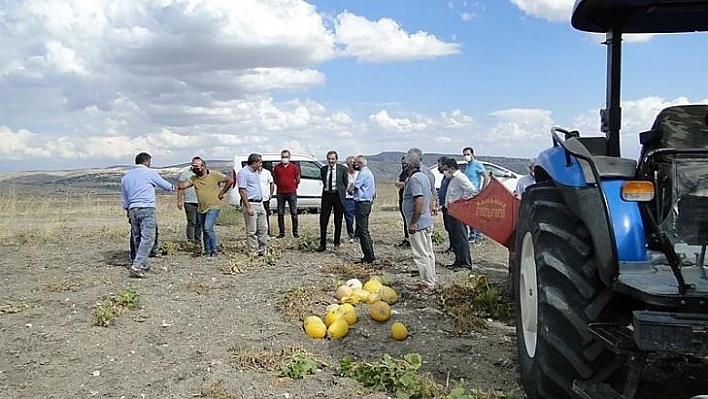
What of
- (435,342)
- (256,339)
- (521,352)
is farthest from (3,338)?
(521,352)

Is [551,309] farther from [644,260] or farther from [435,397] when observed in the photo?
[435,397]

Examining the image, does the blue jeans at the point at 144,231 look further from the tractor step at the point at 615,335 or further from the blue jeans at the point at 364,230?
the tractor step at the point at 615,335

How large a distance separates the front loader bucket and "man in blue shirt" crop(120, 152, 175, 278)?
487cm

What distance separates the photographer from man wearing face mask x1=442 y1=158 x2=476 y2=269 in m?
10.6

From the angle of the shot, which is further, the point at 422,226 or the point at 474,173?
the point at 474,173

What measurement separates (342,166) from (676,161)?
9438 millimetres

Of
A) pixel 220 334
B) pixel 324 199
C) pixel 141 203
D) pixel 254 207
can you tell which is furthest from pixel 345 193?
pixel 220 334

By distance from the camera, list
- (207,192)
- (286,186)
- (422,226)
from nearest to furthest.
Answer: (422,226)
(207,192)
(286,186)

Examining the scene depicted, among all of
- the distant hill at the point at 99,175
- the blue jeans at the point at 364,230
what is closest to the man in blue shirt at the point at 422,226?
the blue jeans at the point at 364,230

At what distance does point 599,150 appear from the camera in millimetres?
4906

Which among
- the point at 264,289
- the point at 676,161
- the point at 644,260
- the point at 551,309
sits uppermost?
the point at 676,161

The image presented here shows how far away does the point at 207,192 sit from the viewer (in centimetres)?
1173

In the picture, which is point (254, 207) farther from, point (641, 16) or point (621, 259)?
point (621, 259)

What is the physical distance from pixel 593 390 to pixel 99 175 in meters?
69.4
